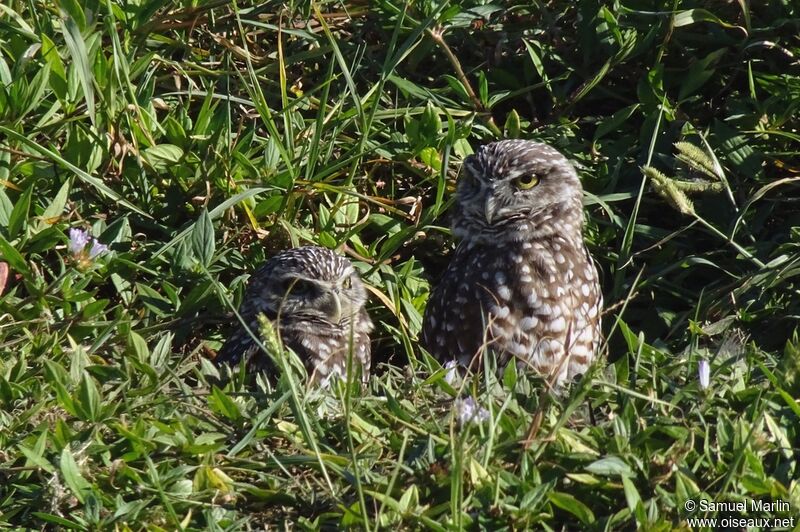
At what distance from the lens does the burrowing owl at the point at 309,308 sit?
459 centimetres

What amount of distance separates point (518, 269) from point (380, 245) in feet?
3.07

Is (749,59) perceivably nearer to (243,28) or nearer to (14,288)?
(243,28)

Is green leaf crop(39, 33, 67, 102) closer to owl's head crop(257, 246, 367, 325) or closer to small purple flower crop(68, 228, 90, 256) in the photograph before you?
small purple flower crop(68, 228, 90, 256)

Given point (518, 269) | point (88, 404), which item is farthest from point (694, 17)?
point (88, 404)

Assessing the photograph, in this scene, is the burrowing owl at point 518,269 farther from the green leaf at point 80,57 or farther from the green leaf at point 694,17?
the green leaf at point 80,57

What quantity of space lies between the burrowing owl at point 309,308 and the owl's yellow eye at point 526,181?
2.51 feet

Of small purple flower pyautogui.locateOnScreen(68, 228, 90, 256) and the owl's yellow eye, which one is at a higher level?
small purple flower pyautogui.locateOnScreen(68, 228, 90, 256)

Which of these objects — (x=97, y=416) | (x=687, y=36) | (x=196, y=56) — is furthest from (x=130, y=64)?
(x=687, y=36)

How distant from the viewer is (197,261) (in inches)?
190

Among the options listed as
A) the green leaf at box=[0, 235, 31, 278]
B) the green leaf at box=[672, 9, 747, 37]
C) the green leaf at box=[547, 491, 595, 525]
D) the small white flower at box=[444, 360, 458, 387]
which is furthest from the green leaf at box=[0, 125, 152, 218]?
the green leaf at box=[672, 9, 747, 37]

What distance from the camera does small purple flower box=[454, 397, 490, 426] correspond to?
3.16 metres

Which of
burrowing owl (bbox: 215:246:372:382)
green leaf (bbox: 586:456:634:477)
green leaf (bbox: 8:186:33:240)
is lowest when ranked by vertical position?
burrowing owl (bbox: 215:246:372:382)

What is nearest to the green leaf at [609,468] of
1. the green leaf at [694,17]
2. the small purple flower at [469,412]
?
the small purple flower at [469,412]

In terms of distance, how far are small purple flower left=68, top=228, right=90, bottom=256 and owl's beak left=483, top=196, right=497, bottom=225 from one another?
1581 millimetres
